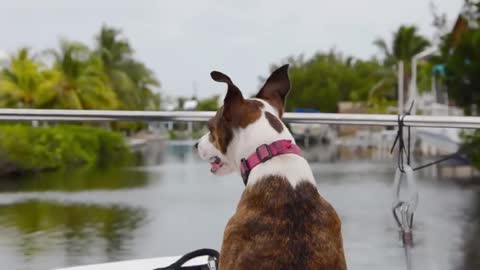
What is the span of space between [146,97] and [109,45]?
360 cm

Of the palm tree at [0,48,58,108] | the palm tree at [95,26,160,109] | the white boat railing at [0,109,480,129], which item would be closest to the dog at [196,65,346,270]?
the white boat railing at [0,109,480,129]

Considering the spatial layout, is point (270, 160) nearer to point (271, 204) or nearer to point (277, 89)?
point (271, 204)

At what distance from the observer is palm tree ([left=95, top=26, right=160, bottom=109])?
37938 mm

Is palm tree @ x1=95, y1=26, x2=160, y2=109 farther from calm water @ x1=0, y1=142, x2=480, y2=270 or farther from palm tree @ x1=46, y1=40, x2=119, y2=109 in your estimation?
calm water @ x1=0, y1=142, x2=480, y2=270

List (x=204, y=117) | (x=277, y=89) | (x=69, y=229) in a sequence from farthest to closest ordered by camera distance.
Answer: (x=69, y=229), (x=204, y=117), (x=277, y=89)

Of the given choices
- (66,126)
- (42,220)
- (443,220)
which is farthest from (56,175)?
(443,220)

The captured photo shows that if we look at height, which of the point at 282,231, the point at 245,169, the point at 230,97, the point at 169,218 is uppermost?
the point at 230,97

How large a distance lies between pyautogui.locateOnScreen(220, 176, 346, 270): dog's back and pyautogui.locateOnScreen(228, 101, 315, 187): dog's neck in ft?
0.04

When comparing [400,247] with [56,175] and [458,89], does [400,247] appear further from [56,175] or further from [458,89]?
[56,175]

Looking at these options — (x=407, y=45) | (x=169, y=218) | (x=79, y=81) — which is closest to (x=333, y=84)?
(x=407, y=45)

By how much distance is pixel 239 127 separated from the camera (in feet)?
4.95

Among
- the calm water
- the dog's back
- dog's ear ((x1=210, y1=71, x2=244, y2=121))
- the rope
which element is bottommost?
the calm water

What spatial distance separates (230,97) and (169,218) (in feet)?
36.7

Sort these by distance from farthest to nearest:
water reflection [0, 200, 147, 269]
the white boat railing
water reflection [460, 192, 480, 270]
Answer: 1. water reflection [0, 200, 147, 269]
2. water reflection [460, 192, 480, 270]
3. the white boat railing
